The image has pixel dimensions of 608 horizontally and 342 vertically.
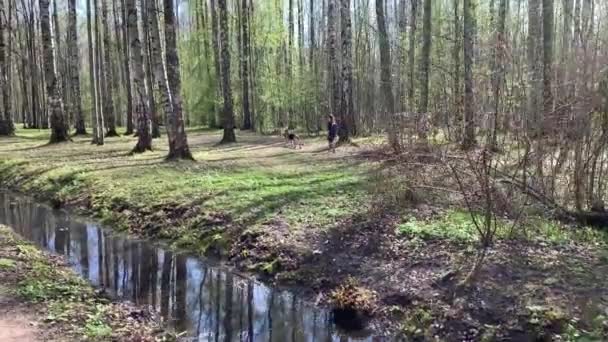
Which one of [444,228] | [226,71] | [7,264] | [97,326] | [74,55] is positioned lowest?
[97,326]

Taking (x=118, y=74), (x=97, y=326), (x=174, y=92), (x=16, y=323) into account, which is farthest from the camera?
(x=118, y=74)

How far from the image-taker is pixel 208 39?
38.7 meters

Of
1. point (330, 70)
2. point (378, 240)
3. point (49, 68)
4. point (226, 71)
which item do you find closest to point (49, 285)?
point (378, 240)

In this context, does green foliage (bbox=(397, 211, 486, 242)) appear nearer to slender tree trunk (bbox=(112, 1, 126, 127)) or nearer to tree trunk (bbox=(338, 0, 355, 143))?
tree trunk (bbox=(338, 0, 355, 143))

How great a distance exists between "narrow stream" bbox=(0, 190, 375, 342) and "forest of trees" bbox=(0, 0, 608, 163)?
331 cm

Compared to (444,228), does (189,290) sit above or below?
below

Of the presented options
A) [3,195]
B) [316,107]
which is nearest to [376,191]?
[3,195]

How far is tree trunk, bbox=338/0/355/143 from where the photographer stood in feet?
65.0

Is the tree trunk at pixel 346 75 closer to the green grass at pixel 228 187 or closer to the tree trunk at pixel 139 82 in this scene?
the green grass at pixel 228 187

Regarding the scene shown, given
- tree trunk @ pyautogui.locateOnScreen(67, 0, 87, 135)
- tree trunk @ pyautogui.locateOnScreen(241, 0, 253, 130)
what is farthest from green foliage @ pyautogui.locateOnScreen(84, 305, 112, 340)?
tree trunk @ pyautogui.locateOnScreen(241, 0, 253, 130)

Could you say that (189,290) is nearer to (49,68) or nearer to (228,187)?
(228,187)

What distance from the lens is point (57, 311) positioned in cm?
600

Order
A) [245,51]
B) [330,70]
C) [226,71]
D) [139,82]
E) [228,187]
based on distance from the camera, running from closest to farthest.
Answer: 1. [228,187]
2. [139,82]
3. [226,71]
4. [245,51]
5. [330,70]

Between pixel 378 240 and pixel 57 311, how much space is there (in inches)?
172
